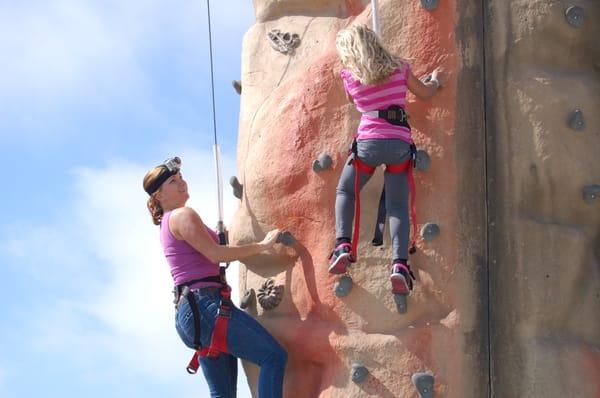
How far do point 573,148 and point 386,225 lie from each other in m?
1.14

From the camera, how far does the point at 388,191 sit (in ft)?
22.4

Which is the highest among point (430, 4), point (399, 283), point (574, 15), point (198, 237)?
point (430, 4)

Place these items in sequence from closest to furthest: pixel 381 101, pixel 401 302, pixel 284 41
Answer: pixel 381 101 < pixel 401 302 < pixel 284 41

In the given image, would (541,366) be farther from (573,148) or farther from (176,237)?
(176,237)

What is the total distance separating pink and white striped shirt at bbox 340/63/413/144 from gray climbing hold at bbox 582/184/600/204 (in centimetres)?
109

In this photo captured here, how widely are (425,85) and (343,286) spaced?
121 cm

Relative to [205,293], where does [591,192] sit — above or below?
above

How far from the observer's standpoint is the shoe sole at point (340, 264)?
6746 mm

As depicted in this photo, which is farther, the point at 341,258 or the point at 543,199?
the point at 543,199

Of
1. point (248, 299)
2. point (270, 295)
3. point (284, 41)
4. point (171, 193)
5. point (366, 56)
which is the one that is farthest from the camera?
point (284, 41)

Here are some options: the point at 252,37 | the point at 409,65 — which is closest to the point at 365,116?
the point at 409,65

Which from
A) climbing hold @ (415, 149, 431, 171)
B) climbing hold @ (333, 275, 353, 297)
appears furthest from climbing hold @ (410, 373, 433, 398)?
climbing hold @ (415, 149, 431, 171)

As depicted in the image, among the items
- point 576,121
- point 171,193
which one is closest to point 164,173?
point 171,193

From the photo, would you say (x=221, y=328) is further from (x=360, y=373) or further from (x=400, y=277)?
(x=400, y=277)
